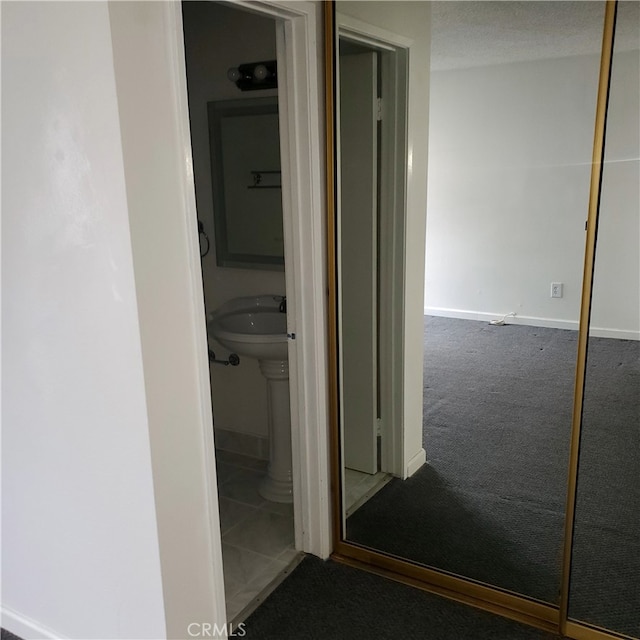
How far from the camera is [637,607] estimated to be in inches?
85.1

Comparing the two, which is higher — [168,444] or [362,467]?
[168,444]

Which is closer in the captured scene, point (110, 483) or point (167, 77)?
point (167, 77)

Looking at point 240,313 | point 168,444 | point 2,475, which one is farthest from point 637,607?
point 2,475

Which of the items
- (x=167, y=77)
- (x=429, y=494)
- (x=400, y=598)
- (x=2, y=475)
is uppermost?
(x=167, y=77)

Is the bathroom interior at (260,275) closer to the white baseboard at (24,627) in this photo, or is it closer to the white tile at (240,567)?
the white tile at (240,567)

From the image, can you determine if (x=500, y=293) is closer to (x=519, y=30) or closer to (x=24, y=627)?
(x=519, y=30)

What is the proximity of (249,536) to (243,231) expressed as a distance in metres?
1.45

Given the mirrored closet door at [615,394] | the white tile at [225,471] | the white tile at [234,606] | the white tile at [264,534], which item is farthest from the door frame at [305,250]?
the mirrored closet door at [615,394]

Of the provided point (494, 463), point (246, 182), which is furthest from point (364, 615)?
point (246, 182)

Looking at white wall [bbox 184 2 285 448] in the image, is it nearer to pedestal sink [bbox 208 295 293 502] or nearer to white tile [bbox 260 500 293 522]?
pedestal sink [bbox 208 295 293 502]

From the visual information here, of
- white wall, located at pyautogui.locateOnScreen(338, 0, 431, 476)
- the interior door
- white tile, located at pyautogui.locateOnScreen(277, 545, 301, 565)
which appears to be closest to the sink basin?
the interior door

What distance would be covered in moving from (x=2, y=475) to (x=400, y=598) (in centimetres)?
149

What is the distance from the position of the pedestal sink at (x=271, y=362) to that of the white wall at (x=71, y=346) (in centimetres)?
101

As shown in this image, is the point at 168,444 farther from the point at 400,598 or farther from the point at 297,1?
the point at 297,1
